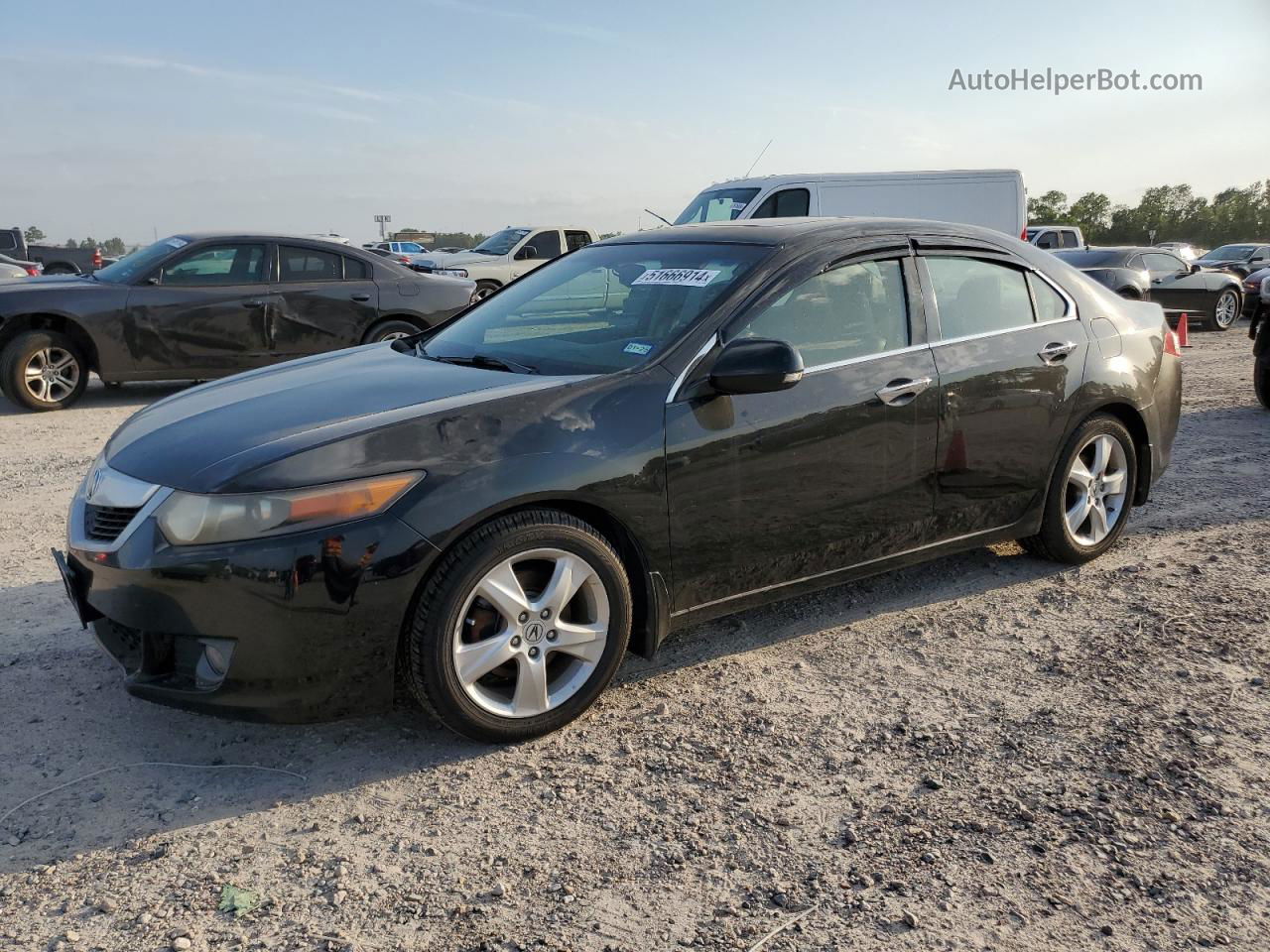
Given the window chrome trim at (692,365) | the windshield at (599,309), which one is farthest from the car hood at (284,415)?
the window chrome trim at (692,365)

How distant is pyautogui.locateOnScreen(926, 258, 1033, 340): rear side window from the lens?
4.34 m

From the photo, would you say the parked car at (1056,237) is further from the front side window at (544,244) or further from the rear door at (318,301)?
the rear door at (318,301)

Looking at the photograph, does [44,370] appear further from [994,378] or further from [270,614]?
[994,378]

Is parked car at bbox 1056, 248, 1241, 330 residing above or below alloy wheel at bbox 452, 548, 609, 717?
above

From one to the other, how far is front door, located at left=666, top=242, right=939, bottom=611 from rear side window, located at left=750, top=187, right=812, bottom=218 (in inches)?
445

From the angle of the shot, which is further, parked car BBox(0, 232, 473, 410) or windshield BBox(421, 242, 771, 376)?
parked car BBox(0, 232, 473, 410)

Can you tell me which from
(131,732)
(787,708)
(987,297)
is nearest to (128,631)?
(131,732)

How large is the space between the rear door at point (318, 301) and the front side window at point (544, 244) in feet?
39.2

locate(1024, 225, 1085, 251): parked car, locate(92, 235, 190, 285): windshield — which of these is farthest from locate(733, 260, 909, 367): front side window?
locate(1024, 225, 1085, 251): parked car

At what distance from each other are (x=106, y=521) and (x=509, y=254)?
61.8 feet

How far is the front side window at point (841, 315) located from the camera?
385 centimetres

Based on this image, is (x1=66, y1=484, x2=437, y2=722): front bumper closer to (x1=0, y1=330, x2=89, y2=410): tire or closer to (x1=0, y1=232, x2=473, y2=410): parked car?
(x1=0, y1=232, x2=473, y2=410): parked car

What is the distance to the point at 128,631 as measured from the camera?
3.19 meters

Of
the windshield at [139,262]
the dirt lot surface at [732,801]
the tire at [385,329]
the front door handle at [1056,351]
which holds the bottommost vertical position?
the dirt lot surface at [732,801]
